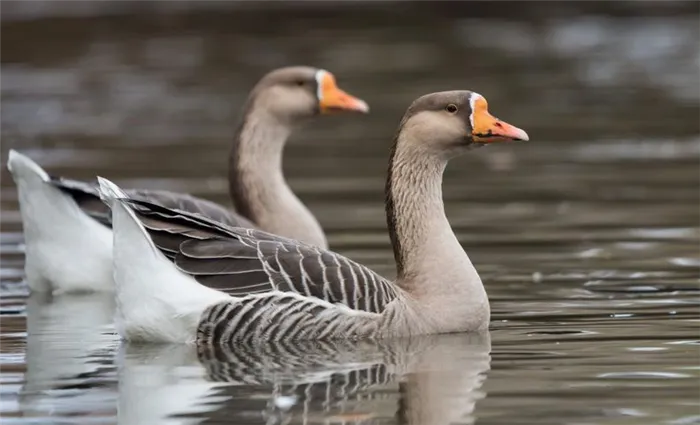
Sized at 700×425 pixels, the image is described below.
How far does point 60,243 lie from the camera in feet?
43.9

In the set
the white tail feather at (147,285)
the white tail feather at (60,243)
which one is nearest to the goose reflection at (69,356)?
the white tail feather at (60,243)

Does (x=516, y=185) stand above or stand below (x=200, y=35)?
below

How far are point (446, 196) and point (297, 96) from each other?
9.81 feet

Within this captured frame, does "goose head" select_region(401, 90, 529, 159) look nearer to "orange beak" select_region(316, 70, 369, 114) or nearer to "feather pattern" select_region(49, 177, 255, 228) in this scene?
"feather pattern" select_region(49, 177, 255, 228)

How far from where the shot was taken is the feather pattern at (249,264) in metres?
10.5

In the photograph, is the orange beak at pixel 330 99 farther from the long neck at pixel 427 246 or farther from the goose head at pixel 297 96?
the long neck at pixel 427 246

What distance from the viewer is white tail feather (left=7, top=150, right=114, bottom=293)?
43.4ft

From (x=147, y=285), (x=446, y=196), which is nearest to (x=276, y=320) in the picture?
(x=147, y=285)

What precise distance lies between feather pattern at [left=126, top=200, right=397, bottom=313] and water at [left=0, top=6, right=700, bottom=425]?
14.4 inches

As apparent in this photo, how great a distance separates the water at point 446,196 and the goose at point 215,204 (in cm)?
49

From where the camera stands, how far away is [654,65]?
1233 inches

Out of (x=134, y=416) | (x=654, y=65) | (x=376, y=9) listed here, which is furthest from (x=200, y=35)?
(x=134, y=416)

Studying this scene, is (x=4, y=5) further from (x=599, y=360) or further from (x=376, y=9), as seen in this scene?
(x=599, y=360)

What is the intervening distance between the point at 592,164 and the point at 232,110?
332 inches
